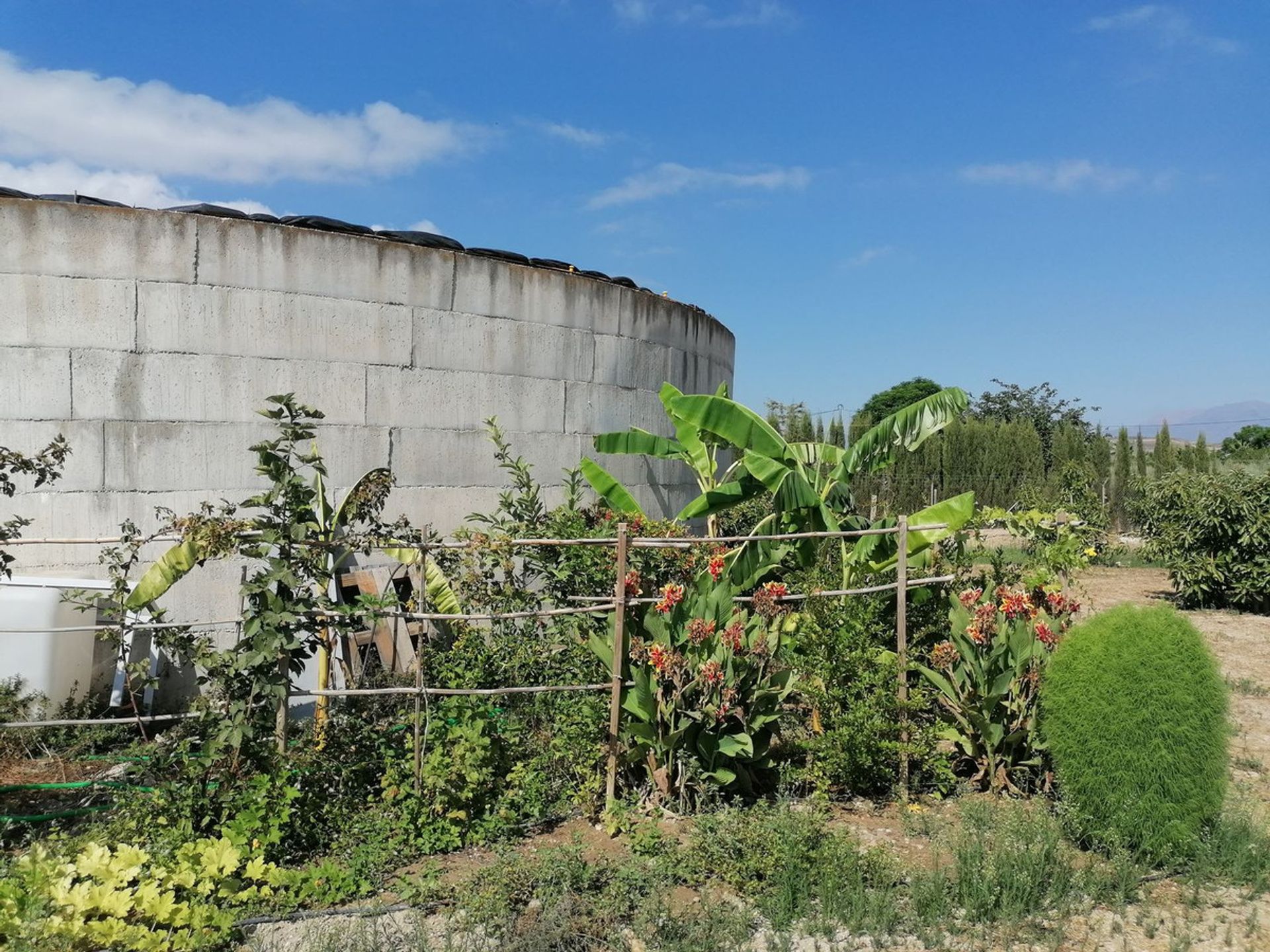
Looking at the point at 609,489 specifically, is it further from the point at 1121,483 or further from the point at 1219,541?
the point at 1121,483

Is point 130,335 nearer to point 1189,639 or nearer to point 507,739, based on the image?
point 507,739

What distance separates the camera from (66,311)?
5.88 metres

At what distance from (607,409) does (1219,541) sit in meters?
8.60

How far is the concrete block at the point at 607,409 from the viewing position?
7.79 meters

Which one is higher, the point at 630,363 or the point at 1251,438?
the point at 1251,438

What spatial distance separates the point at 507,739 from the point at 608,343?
156 inches

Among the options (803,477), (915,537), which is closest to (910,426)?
(803,477)

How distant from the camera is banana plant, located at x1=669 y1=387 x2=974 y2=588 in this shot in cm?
633

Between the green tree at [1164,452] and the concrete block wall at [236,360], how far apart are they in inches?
811

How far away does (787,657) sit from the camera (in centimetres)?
533

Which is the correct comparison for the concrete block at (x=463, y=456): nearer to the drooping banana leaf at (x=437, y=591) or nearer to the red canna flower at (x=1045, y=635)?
the drooping banana leaf at (x=437, y=591)

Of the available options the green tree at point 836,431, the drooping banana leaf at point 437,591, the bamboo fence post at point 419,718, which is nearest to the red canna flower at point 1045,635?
the bamboo fence post at point 419,718

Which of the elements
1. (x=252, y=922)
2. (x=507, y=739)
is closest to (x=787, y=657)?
(x=507, y=739)

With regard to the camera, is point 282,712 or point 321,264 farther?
point 321,264
